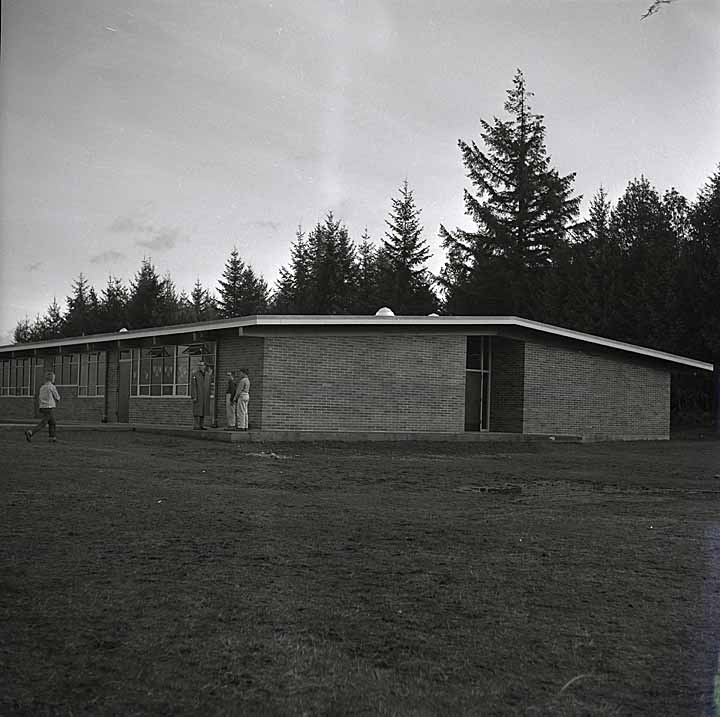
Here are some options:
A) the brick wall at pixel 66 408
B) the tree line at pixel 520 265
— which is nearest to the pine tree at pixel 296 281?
the tree line at pixel 520 265

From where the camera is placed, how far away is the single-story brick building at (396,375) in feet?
76.0

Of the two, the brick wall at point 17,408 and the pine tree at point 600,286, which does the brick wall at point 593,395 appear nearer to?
the pine tree at point 600,286

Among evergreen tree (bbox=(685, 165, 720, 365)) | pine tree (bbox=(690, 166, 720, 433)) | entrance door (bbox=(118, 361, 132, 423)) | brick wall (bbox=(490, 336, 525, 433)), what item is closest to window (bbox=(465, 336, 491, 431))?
brick wall (bbox=(490, 336, 525, 433))

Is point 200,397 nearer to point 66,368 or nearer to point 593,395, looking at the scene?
point 593,395

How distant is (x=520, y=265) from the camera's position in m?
48.0

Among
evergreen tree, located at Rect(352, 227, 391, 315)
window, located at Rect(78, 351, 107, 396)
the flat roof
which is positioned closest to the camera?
the flat roof

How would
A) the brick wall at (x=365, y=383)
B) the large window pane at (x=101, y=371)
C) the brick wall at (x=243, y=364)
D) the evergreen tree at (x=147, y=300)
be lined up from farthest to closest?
the evergreen tree at (x=147, y=300) < the large window pane at (x=101, y=371) < the brick wall at (x=365, y=383) < the brick wall at (x=243, y=364)

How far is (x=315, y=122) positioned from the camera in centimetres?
996

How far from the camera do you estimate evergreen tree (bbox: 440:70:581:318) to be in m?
47.6

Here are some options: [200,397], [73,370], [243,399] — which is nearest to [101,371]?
[73,370]

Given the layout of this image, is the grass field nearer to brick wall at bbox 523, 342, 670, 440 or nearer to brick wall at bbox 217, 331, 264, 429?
brick wall at bbox 217, 331, 264, 429

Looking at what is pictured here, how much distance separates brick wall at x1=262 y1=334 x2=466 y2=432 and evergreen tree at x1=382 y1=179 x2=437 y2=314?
1088 inches

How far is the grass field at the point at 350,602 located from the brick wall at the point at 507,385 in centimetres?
1439

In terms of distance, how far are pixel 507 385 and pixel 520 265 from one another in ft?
72.7
